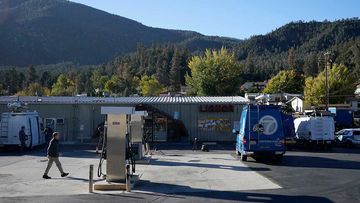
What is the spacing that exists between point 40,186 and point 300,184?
882 centimetres

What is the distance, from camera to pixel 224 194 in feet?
49.5

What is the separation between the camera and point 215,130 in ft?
138

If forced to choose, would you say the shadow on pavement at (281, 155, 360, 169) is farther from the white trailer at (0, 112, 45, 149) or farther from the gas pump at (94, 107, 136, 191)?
the white trailer at (0, 112, 45, 149)

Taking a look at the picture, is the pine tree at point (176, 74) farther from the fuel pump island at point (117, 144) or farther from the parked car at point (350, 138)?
the fuel pump island at point (117, 144)

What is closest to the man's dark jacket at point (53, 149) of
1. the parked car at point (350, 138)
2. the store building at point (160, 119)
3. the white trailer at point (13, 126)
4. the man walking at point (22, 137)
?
the man walking at point (22, 137)

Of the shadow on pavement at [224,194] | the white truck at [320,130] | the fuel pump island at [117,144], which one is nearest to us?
the shadow on pavement at [224,194]

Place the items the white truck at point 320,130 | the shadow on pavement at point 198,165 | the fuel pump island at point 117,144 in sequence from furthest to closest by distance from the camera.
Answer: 1. the white truck at point 320,130
2. the shadow on pavement at point 198,165
3. the fuel pump island at point 117,144

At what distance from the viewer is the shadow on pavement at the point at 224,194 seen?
1402 cm

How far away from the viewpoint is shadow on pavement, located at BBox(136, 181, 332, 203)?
14.0 meters

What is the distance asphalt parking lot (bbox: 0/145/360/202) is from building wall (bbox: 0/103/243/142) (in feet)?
51.9

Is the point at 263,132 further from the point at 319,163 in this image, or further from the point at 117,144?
the point at 117,144

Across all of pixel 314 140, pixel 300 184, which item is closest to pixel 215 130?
pixel 314 140

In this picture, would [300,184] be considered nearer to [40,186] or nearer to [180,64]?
[40,186]

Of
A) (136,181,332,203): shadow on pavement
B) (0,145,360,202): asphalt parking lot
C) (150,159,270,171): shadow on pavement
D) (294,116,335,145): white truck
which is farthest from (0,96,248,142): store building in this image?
(136,181,332,203): shadow on pavement
